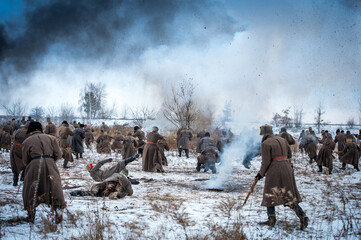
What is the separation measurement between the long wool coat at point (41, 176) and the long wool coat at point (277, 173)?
3.46 m

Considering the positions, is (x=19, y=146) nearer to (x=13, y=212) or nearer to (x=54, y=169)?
(x=13, y=212)

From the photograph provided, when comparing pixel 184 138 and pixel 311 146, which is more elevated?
pixel 184 138

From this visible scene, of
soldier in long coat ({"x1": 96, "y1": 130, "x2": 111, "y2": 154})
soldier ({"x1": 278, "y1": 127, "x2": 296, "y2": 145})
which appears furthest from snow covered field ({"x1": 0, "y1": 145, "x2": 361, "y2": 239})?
soldier in long coat ({"x1": 96, "y1": 130, "x2": 111, "y2": 154})

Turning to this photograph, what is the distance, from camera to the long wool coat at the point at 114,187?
6922 millimetres

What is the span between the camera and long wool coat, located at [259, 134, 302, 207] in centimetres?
492

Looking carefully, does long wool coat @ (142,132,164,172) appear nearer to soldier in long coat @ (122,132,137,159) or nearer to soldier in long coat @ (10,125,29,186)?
soldier in long coat @ (122,132,137,159)

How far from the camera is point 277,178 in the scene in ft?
16.5

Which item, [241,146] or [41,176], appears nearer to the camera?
[41,176]

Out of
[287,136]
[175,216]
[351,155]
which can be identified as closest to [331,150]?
[351,155]

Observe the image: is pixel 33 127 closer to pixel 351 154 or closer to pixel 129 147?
pixel 129 147

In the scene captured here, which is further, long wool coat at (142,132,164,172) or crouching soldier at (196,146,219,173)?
crouching soldier at (196,146,219,173)

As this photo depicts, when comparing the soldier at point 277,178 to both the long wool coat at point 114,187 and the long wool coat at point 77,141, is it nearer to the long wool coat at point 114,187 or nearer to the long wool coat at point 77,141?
the long wool coat at point 114,187

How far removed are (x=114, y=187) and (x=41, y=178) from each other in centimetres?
252

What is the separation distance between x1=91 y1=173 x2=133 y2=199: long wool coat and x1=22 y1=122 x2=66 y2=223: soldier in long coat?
2145 millimetres
